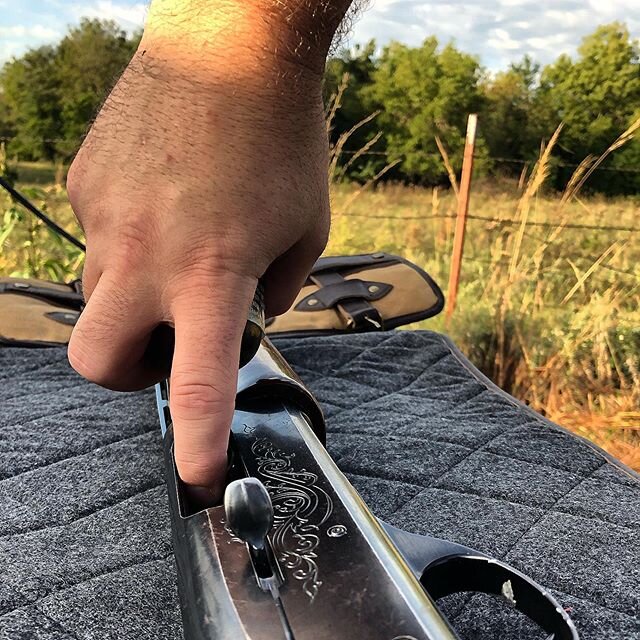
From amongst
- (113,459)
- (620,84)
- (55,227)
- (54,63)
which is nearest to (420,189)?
(620,84)

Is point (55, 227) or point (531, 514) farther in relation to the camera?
point (55, 227)

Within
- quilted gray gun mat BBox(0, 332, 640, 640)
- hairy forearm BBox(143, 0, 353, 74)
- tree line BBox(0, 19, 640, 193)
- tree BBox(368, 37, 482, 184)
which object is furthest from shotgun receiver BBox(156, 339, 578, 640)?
tree BBox(368, 37, 482, 184)

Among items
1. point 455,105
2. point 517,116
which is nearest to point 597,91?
point 517,116

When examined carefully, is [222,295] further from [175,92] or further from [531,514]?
[531,514]

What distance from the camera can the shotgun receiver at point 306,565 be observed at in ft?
1.44

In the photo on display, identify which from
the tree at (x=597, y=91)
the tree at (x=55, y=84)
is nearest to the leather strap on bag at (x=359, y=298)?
the tree at (x=597, y=91)

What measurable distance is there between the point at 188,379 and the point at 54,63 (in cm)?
1065

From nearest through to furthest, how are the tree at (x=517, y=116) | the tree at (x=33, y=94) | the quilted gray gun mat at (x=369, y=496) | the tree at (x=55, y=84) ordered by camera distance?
1. the quilted gray gun mat at (x=369, y=496)
2. the tree at (x=55, y=84)
3. the tree at (x=33, y=94)
4. the tree at (x=517, y=116)

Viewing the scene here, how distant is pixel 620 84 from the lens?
10.1 meters

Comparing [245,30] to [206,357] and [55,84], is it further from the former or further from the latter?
[55,84]

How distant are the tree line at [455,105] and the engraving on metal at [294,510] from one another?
7066 mm

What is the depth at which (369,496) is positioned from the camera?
3.06 feet

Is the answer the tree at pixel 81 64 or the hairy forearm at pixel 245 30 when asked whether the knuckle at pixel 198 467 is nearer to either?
the hairy forearm at pixel 245 30

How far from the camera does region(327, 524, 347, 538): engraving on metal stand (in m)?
0.52
